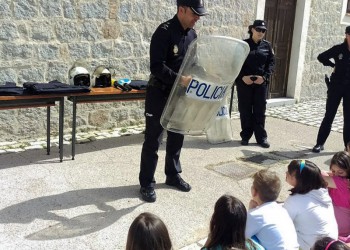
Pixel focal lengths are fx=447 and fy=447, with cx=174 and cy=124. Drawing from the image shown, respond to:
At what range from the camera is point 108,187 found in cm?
440

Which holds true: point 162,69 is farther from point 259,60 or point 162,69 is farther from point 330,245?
point 259,60

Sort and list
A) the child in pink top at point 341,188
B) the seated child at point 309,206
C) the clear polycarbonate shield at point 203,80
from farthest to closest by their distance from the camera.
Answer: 1. the clear polycarbonate shield at point 203,80
2. the child in pink top at point 341,188
3. the seated child at point 309,206

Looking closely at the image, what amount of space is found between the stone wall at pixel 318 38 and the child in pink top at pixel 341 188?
23.6 ft

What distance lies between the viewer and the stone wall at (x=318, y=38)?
10.2 metres

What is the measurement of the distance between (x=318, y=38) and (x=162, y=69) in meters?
7.63

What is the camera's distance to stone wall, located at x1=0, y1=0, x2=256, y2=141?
557 centimetres

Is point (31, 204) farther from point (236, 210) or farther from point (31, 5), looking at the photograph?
point (31, 5)

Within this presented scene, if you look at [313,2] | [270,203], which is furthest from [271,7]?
[270,203]

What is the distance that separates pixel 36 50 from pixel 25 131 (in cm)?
106

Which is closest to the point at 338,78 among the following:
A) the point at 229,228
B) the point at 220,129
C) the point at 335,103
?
the point at 335,103

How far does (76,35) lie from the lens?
6.10 m

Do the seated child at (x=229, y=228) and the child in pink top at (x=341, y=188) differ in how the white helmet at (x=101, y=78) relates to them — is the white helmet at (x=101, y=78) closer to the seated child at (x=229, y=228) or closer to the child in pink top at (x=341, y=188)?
the child in pink top at (x=341, y=188)

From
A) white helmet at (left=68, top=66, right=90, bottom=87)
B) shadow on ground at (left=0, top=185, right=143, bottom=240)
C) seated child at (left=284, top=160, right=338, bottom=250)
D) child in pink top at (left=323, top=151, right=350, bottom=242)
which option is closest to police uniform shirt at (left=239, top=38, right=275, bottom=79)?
white helmet at (left=68, top=66, right=90, bottom=87)

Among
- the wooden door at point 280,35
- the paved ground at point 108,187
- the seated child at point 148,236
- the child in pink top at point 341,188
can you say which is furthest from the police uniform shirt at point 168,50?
the wooden door at point 280,35
